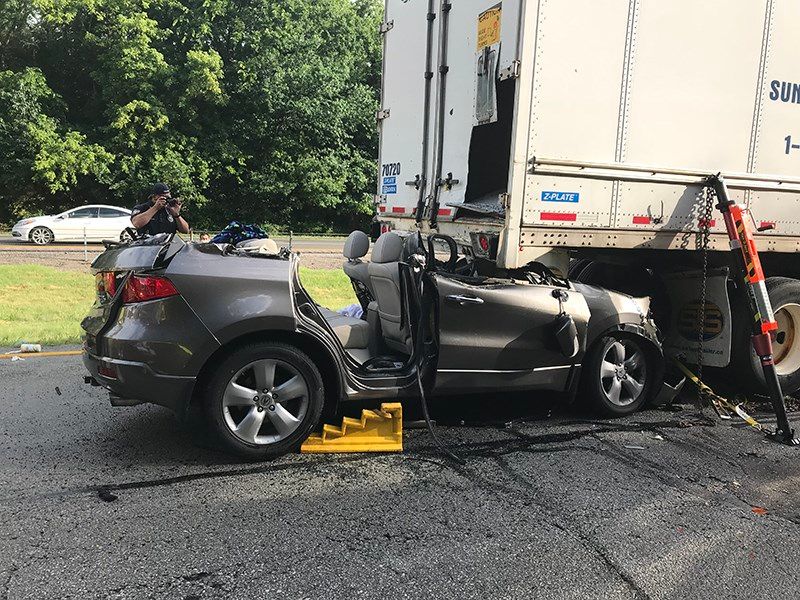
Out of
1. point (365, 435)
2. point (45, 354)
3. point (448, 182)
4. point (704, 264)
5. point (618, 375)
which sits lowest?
point (45, 354)

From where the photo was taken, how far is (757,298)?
5.09 m

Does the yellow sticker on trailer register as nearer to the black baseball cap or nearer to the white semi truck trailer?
the white semi truck trailer

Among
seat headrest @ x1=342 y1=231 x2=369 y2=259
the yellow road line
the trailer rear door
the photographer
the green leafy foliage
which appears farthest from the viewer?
the green leafy foliage

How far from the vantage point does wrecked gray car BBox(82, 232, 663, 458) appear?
4027 mm

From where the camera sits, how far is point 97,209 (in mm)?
23672

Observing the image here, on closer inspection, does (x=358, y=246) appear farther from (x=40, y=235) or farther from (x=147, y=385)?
(x=40, y=235)

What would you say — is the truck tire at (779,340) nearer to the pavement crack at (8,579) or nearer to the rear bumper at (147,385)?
the rear bumper at (147,385)

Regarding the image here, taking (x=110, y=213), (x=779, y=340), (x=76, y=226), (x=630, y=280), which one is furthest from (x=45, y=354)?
(x=110, y=213)

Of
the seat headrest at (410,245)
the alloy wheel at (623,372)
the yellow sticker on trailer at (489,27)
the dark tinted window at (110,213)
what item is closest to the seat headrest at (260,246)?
the seat headrest at (410,245)

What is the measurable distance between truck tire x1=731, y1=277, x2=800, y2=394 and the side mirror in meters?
1.94

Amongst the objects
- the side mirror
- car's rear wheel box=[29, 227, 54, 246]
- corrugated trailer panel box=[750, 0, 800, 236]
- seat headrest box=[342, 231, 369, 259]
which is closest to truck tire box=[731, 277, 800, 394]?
corrugated trailer panel box=[750, 0, 800, 236]

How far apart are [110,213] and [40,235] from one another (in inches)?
89.4

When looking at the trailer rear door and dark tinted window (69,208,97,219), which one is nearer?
the trailer rear door

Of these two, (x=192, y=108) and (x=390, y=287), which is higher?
(x=192, y=108)
